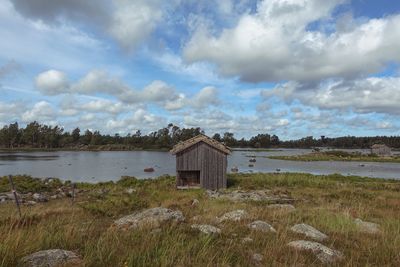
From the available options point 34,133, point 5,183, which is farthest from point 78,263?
point 34,133

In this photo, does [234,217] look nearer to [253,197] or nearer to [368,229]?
[368,229]

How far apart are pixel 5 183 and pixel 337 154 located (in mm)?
119090

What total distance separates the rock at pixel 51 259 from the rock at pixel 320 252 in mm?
3766

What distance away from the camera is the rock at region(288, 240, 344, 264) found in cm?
652

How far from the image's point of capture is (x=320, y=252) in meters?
6.88

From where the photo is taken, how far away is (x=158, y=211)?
1035 cm

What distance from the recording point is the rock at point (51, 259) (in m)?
4.85

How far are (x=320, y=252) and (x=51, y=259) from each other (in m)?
4.53

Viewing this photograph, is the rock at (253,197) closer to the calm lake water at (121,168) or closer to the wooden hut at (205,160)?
the wooden hut at (205,160)

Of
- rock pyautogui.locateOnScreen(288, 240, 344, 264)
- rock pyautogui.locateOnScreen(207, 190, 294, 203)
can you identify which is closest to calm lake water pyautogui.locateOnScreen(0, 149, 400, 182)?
rock pyautogui.locateOnScreen(207, 190, 294, 203)

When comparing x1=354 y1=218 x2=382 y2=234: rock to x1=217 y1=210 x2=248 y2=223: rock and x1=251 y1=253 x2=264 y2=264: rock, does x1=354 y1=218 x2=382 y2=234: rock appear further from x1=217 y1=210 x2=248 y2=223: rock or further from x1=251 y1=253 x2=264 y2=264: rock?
x1=251 y1=253 x2=264 y2=264: rock

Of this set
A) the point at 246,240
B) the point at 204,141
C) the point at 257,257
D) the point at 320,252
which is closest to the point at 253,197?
the point at 204,141

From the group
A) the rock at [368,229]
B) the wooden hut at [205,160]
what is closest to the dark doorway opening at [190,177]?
the wooden hut at [205,160]

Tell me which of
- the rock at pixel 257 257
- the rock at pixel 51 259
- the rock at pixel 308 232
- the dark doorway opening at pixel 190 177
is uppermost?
the rock at pixel 51 259
